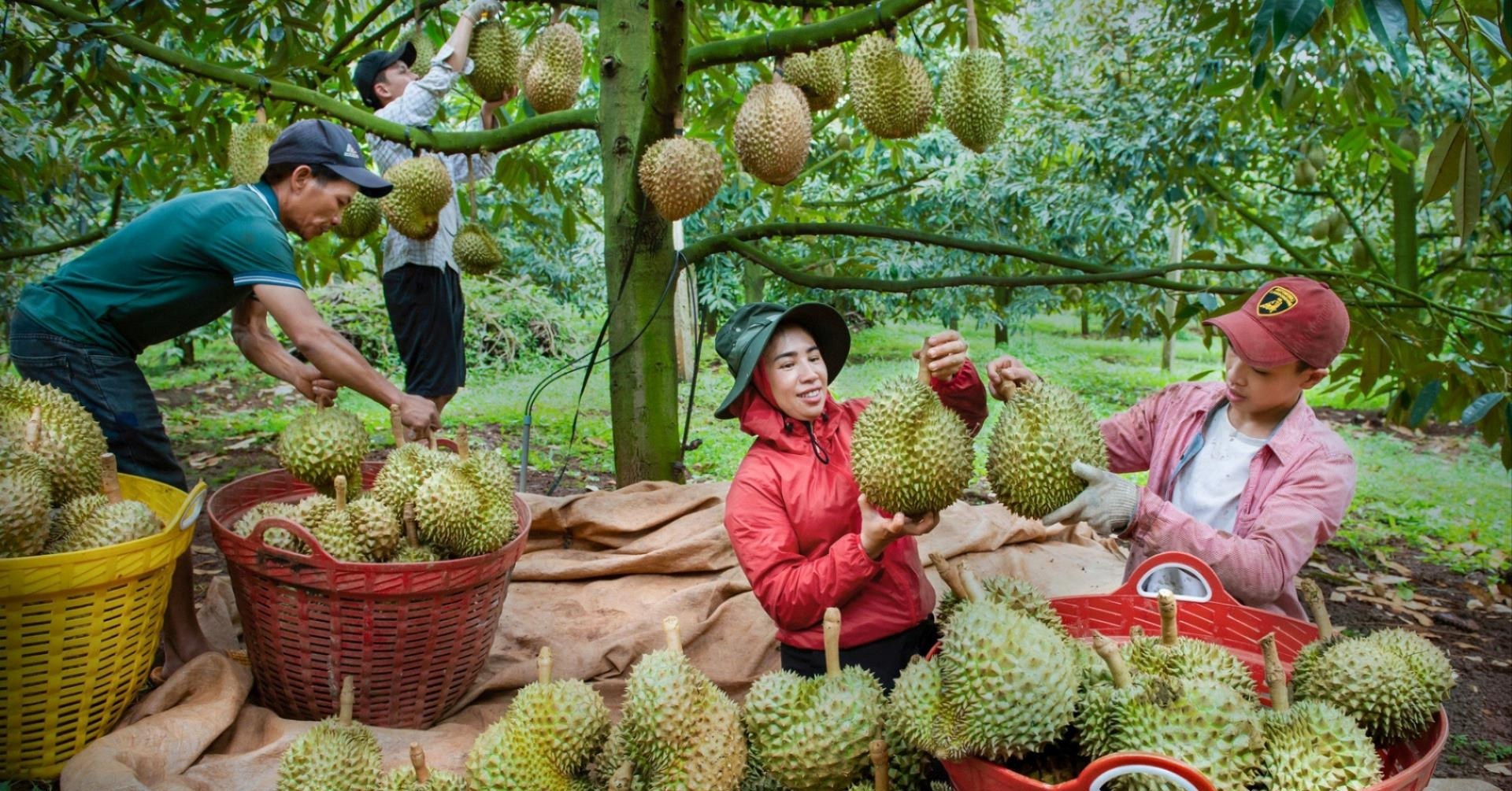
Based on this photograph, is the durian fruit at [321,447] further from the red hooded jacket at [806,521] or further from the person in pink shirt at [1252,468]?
the person in pink shirt at [1252,468]

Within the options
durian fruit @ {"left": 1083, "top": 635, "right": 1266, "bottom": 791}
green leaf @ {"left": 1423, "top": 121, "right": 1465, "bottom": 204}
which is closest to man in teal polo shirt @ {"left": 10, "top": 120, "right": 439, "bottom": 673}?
durian fruit @ {"left": 1083, "top": 635, "right": 1266, "bottom": 791}

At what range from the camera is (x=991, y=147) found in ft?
15.7

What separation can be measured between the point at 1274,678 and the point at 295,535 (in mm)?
2387

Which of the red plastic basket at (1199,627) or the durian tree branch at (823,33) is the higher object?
the durian tree branch at (823,33)

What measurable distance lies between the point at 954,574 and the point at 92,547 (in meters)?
2.18

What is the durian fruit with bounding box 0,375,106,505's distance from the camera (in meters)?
2.56

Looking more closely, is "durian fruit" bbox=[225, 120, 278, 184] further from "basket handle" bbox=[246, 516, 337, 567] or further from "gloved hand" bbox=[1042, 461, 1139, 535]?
"gloved hand" bbox=[1042, 461, 1139, 535]

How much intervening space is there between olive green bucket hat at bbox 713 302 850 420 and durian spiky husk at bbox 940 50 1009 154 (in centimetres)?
121

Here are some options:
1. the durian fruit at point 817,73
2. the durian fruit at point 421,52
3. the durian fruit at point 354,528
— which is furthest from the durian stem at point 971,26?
the durian fruit at point 421,52

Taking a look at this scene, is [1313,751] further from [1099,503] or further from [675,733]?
[675,733]

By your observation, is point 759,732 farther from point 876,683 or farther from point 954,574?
point 954,574

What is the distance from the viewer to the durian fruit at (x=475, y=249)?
4504 mm

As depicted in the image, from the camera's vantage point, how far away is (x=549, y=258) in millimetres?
12281

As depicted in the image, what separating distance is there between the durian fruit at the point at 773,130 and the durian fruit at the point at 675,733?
75.2 inches
